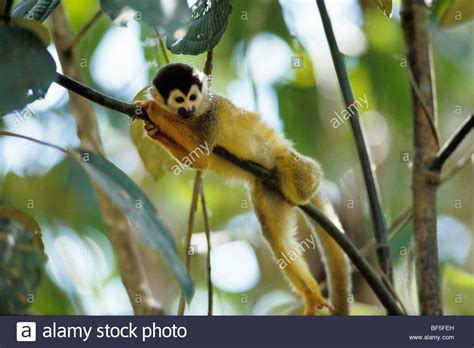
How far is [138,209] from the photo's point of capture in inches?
49.3

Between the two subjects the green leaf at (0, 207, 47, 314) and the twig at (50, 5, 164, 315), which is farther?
the twig at (50, 5, 164, 315)

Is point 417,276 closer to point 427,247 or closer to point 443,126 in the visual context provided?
point 427,247

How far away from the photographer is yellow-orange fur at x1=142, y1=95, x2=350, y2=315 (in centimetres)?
246

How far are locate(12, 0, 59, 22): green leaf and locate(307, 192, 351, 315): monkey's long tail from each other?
1.32m

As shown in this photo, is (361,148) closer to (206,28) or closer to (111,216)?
(206,28)

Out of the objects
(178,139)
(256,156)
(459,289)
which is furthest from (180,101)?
(459,289)

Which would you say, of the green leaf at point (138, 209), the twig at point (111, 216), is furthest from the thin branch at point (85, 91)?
the twig at point (111, 216)

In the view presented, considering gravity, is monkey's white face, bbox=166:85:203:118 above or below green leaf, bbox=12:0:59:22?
above

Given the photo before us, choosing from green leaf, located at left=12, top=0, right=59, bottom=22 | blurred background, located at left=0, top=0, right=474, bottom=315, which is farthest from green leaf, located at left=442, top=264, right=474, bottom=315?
green leaf, located at left=12, top=0, right=59, bottom=22

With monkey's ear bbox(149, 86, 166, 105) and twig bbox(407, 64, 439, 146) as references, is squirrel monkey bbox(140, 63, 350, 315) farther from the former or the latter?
twig bbox(407, 64, 439, 146)

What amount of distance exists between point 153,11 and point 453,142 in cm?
96

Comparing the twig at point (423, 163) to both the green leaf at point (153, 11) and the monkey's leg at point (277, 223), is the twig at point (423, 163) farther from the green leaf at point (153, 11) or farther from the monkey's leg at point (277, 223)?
the green leaf at point (153, 11)

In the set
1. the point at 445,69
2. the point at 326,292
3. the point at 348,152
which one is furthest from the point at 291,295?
the point at 445,69

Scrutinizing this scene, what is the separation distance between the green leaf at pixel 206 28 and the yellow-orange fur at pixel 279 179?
0.69 m
